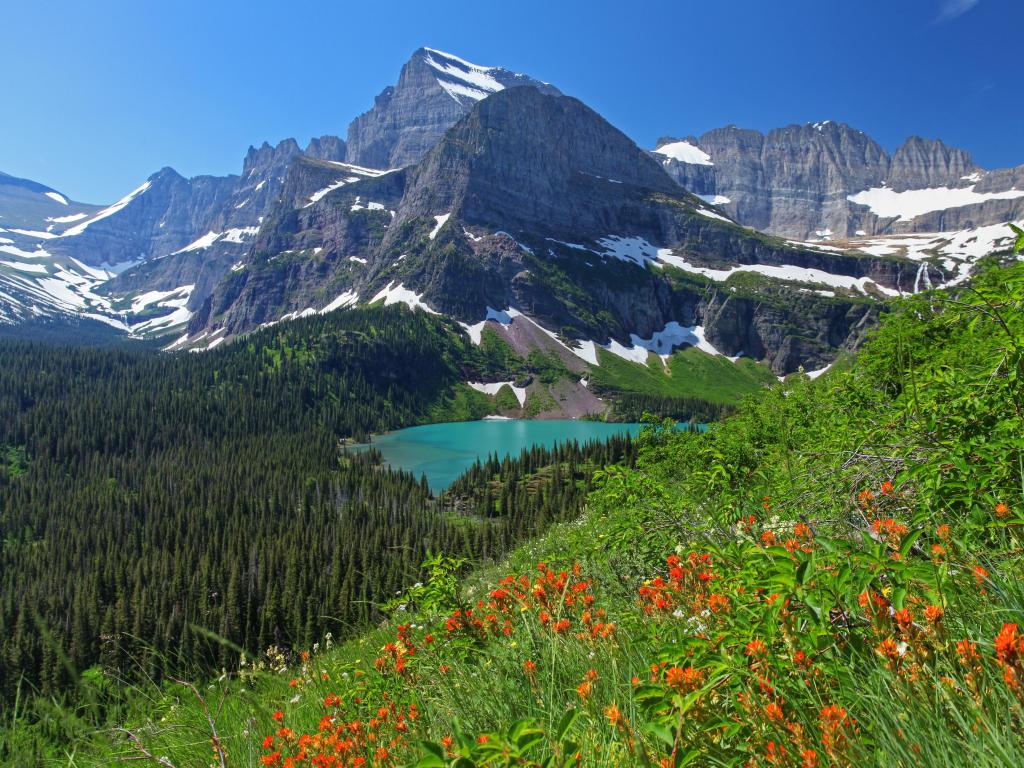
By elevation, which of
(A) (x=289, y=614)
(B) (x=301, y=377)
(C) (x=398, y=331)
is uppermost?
(C) (x=398, y=331)

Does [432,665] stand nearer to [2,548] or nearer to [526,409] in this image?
[2,548]

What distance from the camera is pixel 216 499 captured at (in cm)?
8188

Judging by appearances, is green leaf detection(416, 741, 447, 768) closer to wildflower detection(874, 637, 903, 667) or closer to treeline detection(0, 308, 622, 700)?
wildflower detection(874, 637, 903, 667)

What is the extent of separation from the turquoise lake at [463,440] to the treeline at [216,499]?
10.5 meters

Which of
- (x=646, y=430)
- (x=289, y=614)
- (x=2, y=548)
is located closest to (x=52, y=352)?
(x=2, y=548)

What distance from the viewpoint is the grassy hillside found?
5.54ft

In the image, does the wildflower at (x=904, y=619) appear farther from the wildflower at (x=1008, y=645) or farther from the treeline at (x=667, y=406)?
the treeline at (x=667, y=406)

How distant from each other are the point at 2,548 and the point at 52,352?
127 metres

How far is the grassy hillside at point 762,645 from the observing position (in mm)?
1688

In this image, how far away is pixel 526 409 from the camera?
180875 millimetres

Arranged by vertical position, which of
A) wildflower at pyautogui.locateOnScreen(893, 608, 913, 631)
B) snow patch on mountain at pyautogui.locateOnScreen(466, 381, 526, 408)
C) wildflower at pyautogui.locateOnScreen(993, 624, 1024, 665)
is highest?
wildflower at pyautogui.locateOnScreen(993, 624, 1024, 665)

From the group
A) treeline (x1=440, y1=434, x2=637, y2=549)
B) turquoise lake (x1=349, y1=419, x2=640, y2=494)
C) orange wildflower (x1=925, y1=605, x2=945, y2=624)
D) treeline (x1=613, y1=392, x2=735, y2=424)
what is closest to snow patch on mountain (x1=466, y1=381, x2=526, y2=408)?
turquoise lake (x1=349, y1=419, x2=640, y2=494)

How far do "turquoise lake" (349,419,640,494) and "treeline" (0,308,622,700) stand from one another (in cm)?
1046

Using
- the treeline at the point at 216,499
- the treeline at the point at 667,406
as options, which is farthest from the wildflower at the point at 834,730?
the treeline at the point at 667,406
